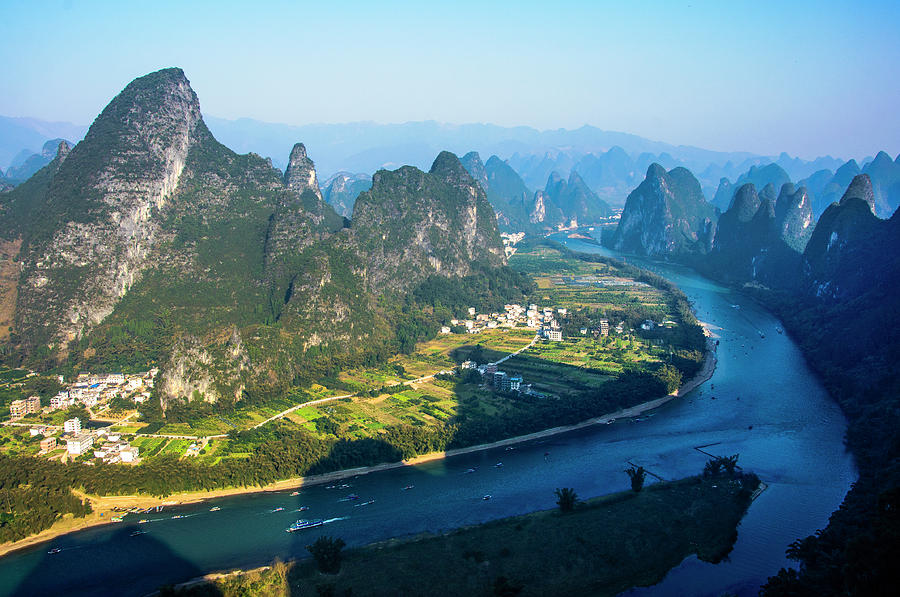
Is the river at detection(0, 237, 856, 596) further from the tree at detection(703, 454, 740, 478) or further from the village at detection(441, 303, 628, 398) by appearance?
the village at detection(441, 303, 628, 398)

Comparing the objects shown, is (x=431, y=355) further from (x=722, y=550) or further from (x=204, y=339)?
(x=722, y=550)

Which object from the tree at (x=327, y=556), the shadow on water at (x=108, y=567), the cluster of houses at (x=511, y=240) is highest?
the cluster of houses at (x=511, y=240)

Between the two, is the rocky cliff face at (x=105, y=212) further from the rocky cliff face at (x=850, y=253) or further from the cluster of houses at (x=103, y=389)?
the rocky cliff face at (x=850, y=253)

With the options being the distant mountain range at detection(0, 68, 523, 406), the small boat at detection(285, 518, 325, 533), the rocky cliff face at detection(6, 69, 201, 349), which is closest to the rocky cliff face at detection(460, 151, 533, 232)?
the distant mountain range at detection(0, 68, 523, 406)

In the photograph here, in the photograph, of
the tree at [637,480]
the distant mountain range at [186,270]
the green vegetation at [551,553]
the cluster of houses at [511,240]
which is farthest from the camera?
the cluster of houses at [511,240]

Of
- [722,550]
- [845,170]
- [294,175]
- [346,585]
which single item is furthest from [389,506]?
[845,170]

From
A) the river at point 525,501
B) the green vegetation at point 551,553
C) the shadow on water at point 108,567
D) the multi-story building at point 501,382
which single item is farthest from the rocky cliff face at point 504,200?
the shadow on water at point 108,567
